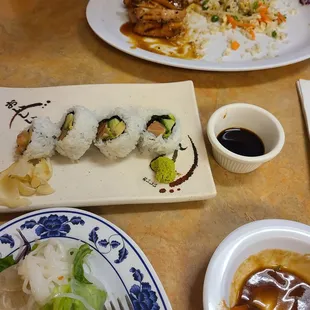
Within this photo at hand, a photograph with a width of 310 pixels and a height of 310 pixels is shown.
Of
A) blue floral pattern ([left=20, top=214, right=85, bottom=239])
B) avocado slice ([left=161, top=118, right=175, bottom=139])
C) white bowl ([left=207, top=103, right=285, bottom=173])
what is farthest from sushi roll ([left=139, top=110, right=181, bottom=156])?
blue floral pattern ([left=20, top=214, right=85, bottom=239])

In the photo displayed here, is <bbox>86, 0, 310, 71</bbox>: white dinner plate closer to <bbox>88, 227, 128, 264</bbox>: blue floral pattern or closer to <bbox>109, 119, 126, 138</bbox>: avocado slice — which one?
<bbox>109, 119, 126, 138</bbox>: avocado slice

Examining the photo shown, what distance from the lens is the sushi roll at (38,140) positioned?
1265 millimetres

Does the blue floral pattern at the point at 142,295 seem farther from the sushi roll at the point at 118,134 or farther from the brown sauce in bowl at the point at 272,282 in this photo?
the sushi roll at the point at 118,134

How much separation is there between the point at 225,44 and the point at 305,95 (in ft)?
1.48

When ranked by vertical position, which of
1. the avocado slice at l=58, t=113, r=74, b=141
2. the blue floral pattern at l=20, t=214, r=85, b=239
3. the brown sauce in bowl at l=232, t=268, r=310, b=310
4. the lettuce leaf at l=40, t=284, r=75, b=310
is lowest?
the brown sauce in bowl at l=232, t=268, r=310, b=310

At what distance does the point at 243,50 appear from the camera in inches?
70.6

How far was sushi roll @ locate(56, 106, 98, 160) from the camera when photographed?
49.6 inches

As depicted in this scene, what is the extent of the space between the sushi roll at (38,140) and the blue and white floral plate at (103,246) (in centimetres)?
23

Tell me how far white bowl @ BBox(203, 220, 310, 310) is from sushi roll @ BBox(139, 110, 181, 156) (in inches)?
15.4

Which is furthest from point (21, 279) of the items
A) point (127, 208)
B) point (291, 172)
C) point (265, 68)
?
point (265, 68)

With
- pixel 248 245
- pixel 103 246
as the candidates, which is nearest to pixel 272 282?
pixel 248 245

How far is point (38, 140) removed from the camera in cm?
126

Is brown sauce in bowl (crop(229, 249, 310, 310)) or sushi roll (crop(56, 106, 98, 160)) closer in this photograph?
brown sauce in bowl (crop(229, 249, 310, 310))

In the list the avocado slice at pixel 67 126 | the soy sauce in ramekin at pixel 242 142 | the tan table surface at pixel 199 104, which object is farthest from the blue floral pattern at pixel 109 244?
the soy sauce in ramekin at pixel 242 142
